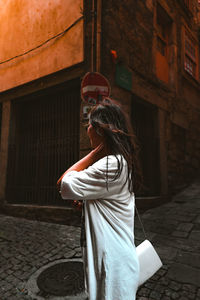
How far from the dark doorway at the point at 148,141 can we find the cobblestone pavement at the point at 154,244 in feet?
3.37

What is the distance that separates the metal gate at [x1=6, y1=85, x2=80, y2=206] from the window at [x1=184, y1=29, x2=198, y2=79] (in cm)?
547

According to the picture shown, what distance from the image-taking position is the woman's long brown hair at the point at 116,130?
124 centimetres

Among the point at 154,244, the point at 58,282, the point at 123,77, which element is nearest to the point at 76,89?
the point at 123,77

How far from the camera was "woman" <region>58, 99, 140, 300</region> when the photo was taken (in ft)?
3.67

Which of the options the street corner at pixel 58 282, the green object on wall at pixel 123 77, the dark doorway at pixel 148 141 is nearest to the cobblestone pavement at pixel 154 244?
the street corner at pixel 58 282

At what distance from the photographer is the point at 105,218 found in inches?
47.3

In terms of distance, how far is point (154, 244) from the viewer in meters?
3.54

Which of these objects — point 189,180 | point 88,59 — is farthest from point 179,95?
point 88,59

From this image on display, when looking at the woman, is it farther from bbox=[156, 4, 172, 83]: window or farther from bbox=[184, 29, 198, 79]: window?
bbox=[184, 29, 198, 79]: window

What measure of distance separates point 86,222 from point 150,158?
5.48m

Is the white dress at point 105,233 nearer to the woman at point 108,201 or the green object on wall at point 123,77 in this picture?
the woman at point 108,201

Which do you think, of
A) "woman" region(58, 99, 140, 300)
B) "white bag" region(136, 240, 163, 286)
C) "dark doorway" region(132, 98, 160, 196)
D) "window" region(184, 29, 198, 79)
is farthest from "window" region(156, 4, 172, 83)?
"white bag" region(136, 240, 163, 286)

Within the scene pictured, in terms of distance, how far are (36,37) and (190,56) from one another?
623 centimetres

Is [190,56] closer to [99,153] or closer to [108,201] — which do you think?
[99,153]
